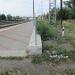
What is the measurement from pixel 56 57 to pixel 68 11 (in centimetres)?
7144

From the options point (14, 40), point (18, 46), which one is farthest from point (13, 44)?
point (14, 40)

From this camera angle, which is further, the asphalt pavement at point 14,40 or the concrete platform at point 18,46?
the asphalt pavement at point 14,40

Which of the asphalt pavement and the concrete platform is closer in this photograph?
the concrete platform

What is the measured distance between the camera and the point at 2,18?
99.6 m

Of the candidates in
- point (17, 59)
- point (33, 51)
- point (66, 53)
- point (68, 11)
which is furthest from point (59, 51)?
point (68, 11)

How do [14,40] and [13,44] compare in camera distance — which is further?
[14,40]

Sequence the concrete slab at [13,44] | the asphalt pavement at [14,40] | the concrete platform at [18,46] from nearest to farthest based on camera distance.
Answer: the concrete platform at [18,46], the concrete slab at [13,44], the asphalt pavement at [14,40]

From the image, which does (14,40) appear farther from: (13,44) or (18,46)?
(18,46)

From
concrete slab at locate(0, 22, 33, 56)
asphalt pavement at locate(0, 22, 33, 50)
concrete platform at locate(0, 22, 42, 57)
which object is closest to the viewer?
concrete platform at locate(0, 22, 42, 57)

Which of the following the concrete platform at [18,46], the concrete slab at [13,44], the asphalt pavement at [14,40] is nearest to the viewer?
the concrete platform at [18,46]

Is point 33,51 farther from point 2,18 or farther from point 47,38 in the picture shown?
point 2,18

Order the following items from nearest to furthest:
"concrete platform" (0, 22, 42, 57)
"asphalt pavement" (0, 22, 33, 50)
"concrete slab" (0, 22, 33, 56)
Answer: "concrete platform" (0, 22, 42, 57) → "concrete slab" (0, 22, 33, 56) → "asphalt pavement" (0, 22, 33, 50)

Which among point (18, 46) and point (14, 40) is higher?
point (18, 46)

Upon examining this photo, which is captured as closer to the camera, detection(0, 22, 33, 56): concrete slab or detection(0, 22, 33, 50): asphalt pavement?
detection(0, 22, 33, 56): concrete slab
